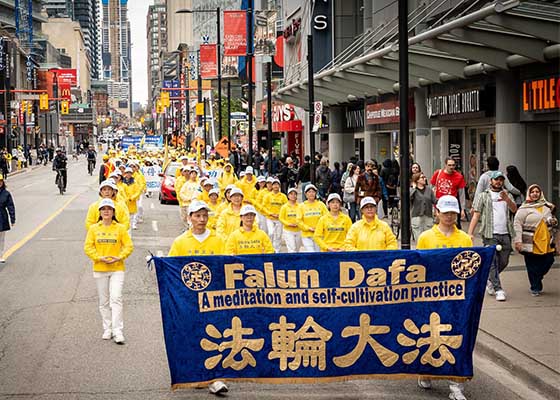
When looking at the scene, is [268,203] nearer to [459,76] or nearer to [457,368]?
[459,76]

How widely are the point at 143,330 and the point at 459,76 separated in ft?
47.2

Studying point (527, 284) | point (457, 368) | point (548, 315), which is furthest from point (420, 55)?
point (457, 368)

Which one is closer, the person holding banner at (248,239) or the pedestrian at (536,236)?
the person holding banner at (248,239)

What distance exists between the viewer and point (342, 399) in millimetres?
8453

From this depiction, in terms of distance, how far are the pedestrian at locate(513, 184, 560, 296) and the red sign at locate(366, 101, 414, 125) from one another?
679 inches

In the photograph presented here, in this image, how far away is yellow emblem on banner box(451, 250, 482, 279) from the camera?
8.48 metres

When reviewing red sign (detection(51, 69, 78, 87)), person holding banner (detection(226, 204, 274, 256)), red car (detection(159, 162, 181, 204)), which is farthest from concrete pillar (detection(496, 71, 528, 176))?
red sign (detection(51, 69, 78, 87))

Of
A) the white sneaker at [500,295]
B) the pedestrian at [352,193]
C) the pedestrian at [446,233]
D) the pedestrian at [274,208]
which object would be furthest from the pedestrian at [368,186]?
the pedestrian at [446,233]

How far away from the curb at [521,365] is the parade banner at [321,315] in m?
0.80

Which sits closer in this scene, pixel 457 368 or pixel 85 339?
pixel 457 368

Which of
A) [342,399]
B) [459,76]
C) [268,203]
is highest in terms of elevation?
[459,76]

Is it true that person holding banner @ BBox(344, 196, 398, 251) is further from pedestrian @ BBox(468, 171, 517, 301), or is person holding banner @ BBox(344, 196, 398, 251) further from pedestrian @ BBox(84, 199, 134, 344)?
pedestrian @ BBox(468, 171, 517, 301)

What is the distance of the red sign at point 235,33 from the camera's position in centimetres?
3872

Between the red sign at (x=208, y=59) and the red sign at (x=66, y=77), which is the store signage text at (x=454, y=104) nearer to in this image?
the red sign at (x=208, y=59)
